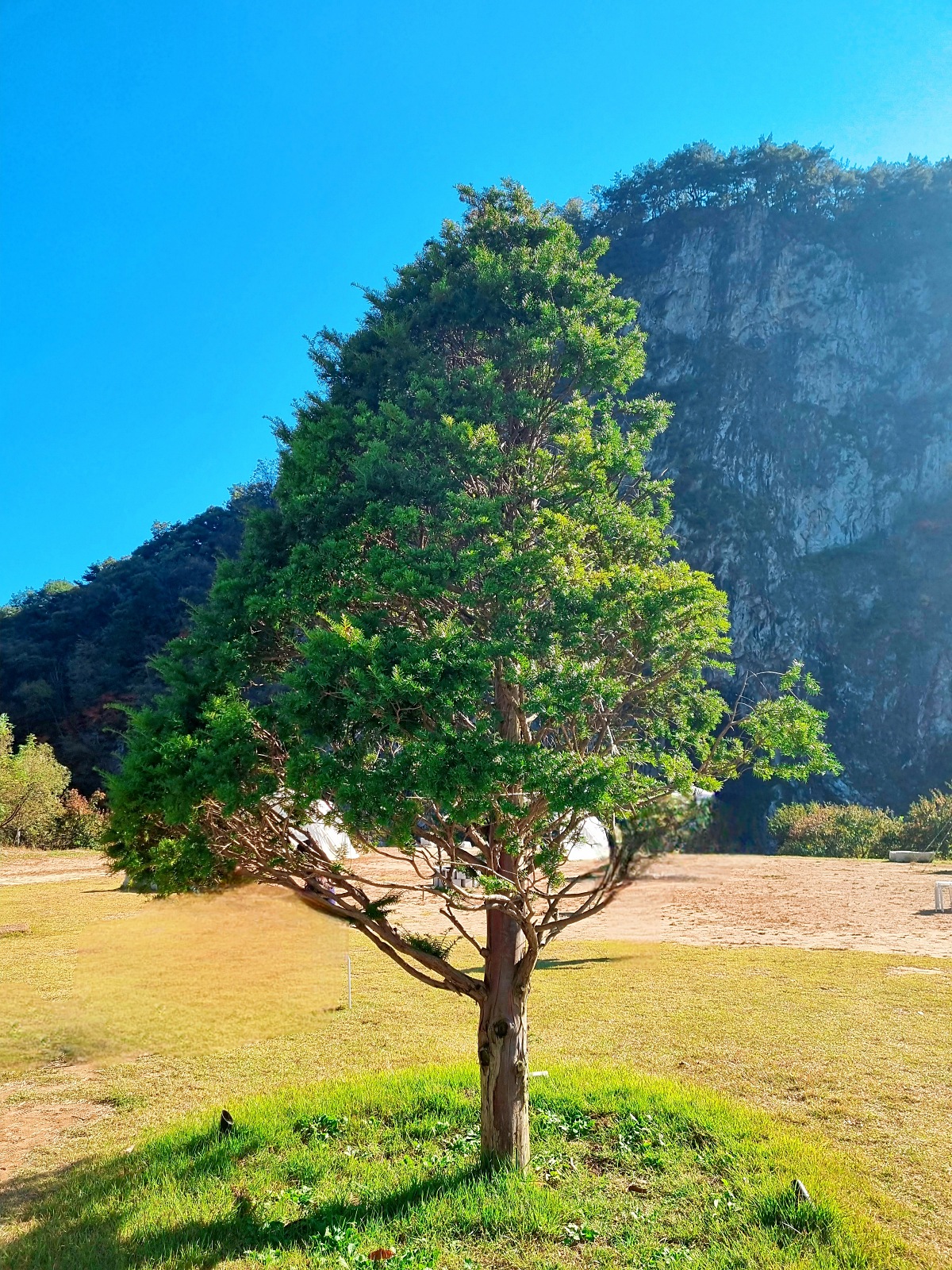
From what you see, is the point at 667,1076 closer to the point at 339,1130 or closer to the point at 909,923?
the point at 339,1130

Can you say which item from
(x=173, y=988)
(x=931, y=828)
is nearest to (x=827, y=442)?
(x=931, y=828)

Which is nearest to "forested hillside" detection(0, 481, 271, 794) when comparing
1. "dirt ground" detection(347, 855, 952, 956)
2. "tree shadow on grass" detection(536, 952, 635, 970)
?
"dirt ground" detection(347, 855, 952, 956)

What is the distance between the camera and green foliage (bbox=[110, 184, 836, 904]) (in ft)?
13.5

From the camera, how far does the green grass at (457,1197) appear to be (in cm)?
434

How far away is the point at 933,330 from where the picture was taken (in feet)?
220

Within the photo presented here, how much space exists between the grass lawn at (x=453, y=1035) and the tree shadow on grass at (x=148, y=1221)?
7cm

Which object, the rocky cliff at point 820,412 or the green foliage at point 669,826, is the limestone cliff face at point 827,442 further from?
the green foliage at point 669,826

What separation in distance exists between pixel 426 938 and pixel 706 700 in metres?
2.66

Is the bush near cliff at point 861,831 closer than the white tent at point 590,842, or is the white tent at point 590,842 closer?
the white tent at point 590,842

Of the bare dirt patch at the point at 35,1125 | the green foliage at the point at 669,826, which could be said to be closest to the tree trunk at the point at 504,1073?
the green foliage at the point at 669,826

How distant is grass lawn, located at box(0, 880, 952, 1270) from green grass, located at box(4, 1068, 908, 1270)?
8 centimetres

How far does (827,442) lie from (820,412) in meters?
3.12

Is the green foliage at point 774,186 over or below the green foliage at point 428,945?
over

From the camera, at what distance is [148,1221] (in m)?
4.84
